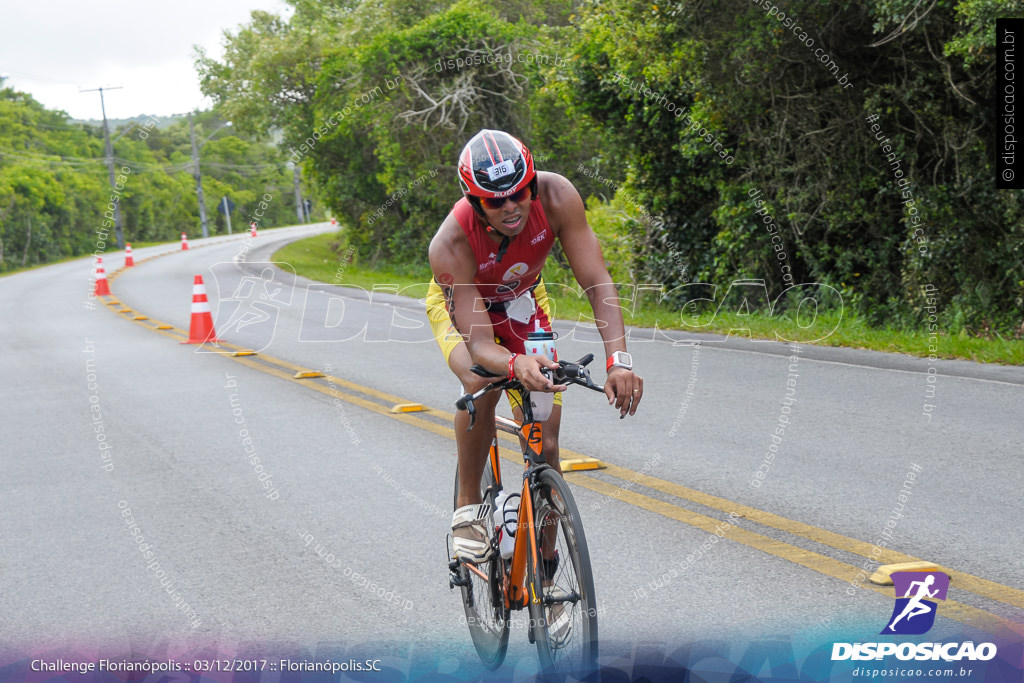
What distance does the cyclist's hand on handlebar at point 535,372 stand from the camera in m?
3.21

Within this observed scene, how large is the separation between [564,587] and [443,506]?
2728 mm

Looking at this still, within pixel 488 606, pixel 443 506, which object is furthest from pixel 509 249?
pixel 443 506

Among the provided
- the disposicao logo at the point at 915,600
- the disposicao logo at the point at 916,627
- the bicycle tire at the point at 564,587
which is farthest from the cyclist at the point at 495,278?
the disposicao logo at the point at 915,600

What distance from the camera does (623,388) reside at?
3.35m

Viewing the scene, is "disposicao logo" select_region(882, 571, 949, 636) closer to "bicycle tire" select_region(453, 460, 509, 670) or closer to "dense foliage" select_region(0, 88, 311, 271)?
"bicycle tire" select_region(453, 460, 509, 670)

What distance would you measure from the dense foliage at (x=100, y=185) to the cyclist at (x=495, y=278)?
128ft

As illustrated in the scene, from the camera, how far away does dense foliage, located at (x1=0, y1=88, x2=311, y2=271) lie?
50.5m

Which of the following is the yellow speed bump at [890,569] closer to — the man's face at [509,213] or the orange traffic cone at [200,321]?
the man's face at [509,213]

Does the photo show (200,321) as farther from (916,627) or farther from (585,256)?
(916,627)

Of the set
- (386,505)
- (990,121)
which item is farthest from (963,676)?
(990,121)

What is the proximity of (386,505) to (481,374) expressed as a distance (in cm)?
292

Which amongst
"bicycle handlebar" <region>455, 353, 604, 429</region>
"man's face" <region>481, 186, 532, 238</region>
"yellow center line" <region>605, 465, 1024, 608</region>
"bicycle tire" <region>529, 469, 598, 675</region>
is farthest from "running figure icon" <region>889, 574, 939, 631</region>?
"man's face" <region>481, 186, 532, 238</region>

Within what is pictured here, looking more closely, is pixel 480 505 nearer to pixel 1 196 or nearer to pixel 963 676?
pixel 963 676

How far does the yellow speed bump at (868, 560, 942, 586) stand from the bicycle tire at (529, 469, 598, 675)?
164cm
